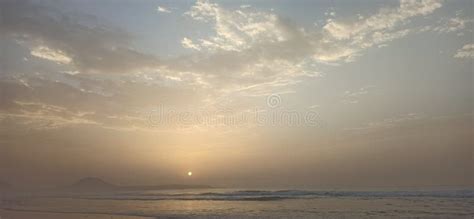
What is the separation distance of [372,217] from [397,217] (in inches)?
49.7

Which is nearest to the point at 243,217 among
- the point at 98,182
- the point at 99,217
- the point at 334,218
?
the point at 334,218

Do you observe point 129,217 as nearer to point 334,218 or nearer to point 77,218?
point 77,218

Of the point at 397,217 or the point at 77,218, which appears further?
the point at 77,218

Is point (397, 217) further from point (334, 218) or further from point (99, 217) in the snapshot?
point (99, 217)

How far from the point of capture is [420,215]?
21484mm

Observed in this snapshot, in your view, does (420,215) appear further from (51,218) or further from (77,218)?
(51,218)

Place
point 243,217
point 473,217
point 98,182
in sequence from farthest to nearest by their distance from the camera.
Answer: point 98,182 → point 243,217 → point 473,217

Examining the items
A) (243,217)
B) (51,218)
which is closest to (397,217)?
(243,217)

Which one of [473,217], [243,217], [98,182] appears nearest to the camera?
[473,217]

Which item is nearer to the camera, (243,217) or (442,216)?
(442,216)

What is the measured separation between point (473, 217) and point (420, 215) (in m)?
2.49

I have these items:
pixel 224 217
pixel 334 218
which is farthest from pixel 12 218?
pixel 334 218

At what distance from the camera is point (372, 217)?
69.5 feet

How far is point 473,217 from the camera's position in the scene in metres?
20.2
